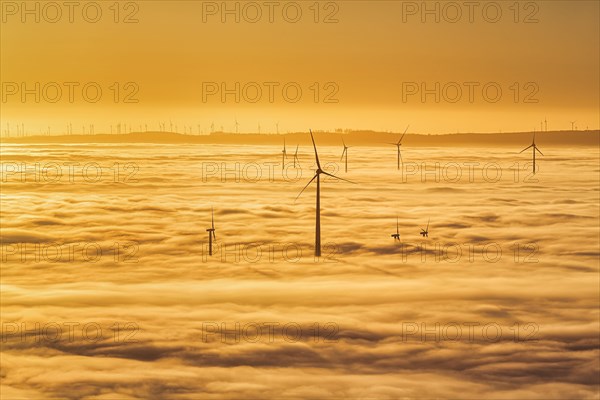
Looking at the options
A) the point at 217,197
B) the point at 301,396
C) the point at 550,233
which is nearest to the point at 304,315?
the point at 301,396

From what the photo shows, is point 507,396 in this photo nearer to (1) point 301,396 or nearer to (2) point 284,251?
(1) point 301,396

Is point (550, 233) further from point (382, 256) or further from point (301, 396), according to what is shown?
point (301, 396)

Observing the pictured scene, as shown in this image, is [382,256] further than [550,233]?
No

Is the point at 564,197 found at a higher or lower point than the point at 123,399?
higher

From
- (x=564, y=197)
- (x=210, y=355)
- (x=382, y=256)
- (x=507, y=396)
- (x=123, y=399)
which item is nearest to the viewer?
(x=123, y=399)

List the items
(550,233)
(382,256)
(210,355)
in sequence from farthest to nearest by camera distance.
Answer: (550,233) → (382,256) → (210,355)

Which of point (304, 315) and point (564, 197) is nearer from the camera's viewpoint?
point (304, 315)

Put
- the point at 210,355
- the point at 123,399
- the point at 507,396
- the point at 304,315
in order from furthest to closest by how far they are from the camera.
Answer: the point at 304,315
the point at 210,355
the point at 507,396
the point at 123,399

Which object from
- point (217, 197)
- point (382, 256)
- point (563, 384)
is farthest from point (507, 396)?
point (217, 197)

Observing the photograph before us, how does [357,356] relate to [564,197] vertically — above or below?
below
